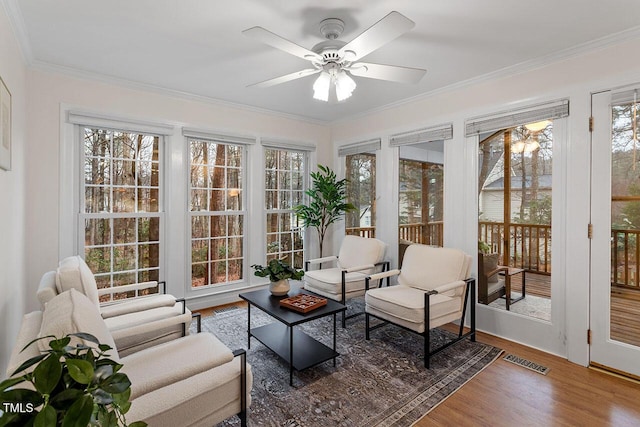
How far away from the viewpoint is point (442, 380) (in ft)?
7.82

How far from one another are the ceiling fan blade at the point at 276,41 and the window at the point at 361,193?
8.11 ft

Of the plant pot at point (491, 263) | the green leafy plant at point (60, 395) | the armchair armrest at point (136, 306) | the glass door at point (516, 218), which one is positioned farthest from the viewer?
the plant pot at point (491, 263)

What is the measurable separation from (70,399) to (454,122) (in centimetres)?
372

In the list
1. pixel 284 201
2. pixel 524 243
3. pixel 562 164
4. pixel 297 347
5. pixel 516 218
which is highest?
pixel 562 164

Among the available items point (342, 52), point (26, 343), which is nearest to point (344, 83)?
point (342, 52)

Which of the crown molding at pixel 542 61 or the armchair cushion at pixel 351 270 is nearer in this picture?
the crown molding at pixel 542 61

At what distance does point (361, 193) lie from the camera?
4.69m

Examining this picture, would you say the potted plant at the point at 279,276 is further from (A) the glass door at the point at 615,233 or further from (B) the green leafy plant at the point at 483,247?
(A) the glass door at the point at 615,233

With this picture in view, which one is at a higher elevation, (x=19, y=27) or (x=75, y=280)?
(x=19, y=27)

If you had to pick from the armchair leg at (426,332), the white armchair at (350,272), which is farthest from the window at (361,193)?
the armchair leg at (426,332)

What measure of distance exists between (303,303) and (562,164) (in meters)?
2.53

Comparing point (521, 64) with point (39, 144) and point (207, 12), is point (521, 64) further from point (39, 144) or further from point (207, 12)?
point (39, 144)

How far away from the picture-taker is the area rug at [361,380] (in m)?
2.01

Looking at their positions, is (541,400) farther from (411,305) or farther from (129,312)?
(129,312)
